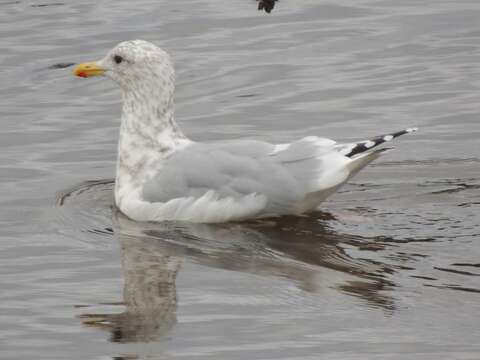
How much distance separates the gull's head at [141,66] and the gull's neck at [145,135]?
0.9 inches

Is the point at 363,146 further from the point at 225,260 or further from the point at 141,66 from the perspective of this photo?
the point at 141,66

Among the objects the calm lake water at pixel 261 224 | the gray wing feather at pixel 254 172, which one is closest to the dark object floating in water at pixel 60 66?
the calm lake water at pixel 261 224

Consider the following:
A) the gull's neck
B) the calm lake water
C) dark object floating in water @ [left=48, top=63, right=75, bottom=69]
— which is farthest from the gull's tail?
dark object floating in water @ [left=48, top=63, right=75, bottom=69]

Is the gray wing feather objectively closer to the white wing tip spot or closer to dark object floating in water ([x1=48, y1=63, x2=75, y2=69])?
the white wing tip spot

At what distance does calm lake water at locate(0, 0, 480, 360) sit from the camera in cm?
715

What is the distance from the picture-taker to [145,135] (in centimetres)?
978

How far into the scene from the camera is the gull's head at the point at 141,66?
988 cm

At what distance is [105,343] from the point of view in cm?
701

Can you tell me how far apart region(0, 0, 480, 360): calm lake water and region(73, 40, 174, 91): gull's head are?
0.82 m

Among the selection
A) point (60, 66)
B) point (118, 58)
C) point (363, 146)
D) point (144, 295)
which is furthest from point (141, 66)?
point (60, 66)

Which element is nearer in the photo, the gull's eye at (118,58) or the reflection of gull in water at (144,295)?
the reflection of gull in water at (144,295)

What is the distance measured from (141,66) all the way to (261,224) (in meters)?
1.46

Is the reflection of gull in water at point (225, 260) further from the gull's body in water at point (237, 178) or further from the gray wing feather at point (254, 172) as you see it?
the gray wing feather at point (254, 172)

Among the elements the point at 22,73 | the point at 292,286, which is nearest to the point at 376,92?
the point at 22,73
